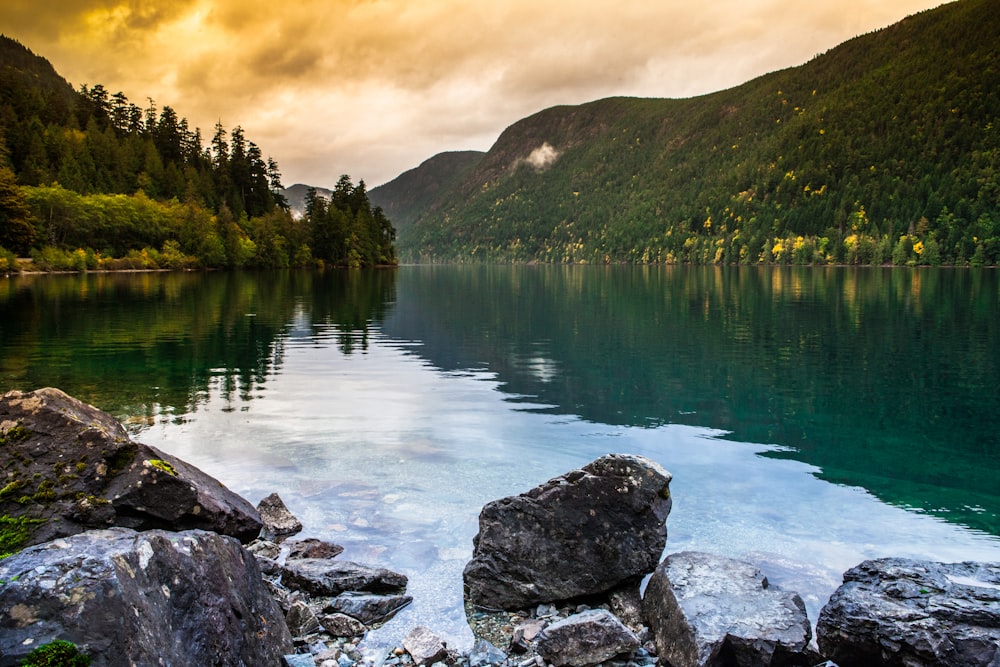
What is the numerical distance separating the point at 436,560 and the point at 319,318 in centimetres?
3751

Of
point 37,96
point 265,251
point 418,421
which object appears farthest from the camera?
point 37,96

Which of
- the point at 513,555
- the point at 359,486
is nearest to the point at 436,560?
the point at 513,555

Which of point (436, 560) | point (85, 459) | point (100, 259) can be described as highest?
point (100, 259)

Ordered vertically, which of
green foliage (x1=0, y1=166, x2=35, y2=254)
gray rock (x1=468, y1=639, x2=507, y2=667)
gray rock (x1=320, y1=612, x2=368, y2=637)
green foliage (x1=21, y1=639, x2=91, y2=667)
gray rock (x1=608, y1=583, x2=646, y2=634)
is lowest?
gray rock (x1=608, y1=583, x2=646, y2=634)

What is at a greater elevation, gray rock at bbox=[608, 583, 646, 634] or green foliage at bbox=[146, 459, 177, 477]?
green foliage at bbox=[146, 459, 177, 477]

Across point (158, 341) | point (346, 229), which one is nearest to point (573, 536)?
point (158, 341)

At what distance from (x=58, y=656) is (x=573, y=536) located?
19.7ft

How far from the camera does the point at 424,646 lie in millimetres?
7062

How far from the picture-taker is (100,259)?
111375mm

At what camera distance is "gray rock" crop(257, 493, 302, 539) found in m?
10.5

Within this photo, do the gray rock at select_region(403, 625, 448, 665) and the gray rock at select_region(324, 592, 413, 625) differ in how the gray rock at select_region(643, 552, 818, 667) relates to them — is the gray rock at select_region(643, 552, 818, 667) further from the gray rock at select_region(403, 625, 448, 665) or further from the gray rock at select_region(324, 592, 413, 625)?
the gray rock at select_region(324, 592, 413, 625)

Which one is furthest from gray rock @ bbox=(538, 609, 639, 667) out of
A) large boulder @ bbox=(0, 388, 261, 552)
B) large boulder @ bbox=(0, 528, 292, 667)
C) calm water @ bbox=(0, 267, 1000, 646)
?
large boulder @ bbox=(0, 388, 261, 552)

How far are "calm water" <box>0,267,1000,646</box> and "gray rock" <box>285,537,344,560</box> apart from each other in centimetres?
35

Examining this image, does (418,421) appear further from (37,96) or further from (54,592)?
(37,96)
